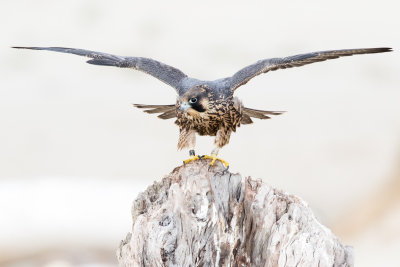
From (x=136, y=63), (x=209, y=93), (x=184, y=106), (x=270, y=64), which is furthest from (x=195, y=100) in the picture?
(x=136, y=63)

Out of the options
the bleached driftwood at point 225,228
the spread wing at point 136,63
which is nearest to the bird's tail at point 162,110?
the spread wing at point 136,63

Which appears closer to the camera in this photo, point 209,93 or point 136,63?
point 209,93

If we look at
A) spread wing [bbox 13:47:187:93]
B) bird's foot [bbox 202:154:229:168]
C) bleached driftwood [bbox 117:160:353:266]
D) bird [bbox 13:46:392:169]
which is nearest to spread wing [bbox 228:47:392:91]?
bird [bbox 13:46:392:169]

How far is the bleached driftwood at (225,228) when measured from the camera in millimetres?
5457

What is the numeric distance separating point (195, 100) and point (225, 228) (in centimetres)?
141

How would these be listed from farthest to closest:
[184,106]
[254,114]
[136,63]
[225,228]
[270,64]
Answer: [254,114], [136,63], [270,64], [184,106], [225,228]

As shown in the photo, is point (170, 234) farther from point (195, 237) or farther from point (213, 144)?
point (213, 144)

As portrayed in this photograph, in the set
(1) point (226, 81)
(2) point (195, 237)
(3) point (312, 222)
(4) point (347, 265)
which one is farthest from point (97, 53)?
(4) point (347, 265)

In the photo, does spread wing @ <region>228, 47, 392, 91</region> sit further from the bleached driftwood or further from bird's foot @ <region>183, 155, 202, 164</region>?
the bleached driftwood

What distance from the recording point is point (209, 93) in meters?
6.09

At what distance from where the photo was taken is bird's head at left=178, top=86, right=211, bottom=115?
5887 millimetres

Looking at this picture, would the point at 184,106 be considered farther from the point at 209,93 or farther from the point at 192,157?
the point at 192,157

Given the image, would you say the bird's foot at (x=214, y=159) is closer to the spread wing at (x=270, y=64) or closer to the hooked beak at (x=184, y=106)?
the hooked beak at (x=184, y=106)

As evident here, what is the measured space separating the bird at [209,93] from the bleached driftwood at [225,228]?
1.19 feet
